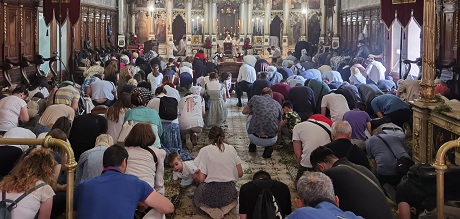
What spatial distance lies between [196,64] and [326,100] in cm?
878

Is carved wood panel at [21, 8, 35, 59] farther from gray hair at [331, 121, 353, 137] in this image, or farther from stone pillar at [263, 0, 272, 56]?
stone pillar at [263, 0, 272, 56]

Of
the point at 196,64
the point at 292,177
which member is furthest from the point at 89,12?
the point at 292,177

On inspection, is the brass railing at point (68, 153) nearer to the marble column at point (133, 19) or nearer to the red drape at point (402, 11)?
the red drape at point (402, 11)

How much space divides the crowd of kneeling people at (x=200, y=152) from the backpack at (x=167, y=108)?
2 cm

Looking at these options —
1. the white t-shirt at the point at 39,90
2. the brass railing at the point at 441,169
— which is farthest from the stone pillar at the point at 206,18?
the brass railing at the point at 441,169

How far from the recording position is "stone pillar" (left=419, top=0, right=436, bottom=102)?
827cm

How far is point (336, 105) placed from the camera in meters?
10.2

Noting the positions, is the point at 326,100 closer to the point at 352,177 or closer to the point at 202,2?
the point at 352,177

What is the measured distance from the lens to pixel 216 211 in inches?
274

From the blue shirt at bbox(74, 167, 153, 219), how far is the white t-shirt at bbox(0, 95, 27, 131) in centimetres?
437

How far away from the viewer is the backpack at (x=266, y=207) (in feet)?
16.9

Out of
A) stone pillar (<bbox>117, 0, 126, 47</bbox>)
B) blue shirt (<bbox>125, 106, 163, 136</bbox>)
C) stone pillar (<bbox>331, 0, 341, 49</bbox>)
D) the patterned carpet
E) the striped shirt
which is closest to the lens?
the patterned carpet

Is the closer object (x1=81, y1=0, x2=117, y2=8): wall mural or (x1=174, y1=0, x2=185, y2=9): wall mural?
(x1=81, y1=0, x2=117, y2=8): wall mural

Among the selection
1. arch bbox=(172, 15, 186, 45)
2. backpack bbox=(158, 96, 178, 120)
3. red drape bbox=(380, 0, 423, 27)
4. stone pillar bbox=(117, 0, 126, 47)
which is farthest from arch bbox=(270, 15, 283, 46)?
backpack bbox=(158, 96, 178, 120)
